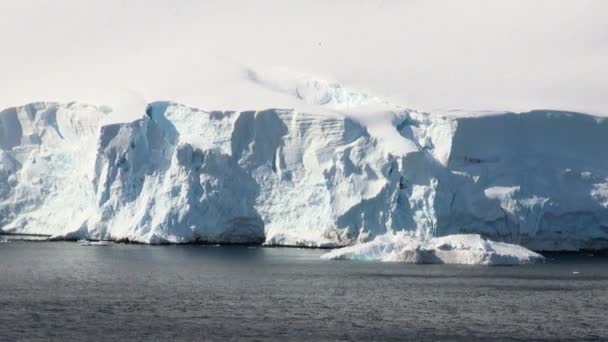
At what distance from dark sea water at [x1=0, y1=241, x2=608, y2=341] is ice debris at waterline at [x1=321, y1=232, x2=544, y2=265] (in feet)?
3.17

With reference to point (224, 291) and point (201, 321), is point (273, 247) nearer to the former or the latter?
point (224, 291)

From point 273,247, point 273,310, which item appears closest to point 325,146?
point 273,247

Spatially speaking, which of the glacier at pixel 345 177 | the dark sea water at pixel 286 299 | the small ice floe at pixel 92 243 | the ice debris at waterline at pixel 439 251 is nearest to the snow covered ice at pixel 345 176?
the glacier at pixel 345 177

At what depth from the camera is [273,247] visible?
5347cm

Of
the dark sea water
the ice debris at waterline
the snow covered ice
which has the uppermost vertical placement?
the snow covered ice

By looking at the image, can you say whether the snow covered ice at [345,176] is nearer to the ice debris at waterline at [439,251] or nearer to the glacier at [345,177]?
the glacier at [345,177]

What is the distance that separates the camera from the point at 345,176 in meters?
49.5

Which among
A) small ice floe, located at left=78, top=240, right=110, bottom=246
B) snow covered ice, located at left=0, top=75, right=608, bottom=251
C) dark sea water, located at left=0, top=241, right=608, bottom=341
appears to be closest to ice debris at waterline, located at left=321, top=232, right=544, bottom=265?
dark sea water, located at left=0, top=241, right=608, bottom=341

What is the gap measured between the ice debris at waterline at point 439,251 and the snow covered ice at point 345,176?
3372mm

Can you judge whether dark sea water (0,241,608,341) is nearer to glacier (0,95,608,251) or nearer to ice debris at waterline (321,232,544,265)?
ice debris at waterline (321,232,544,265)

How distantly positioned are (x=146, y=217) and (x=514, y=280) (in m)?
19.5

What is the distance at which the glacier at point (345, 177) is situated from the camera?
49.1 metres

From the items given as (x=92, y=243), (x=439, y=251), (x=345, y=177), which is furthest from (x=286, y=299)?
(x=92, y=243)

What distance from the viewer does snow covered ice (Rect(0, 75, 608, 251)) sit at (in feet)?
161
